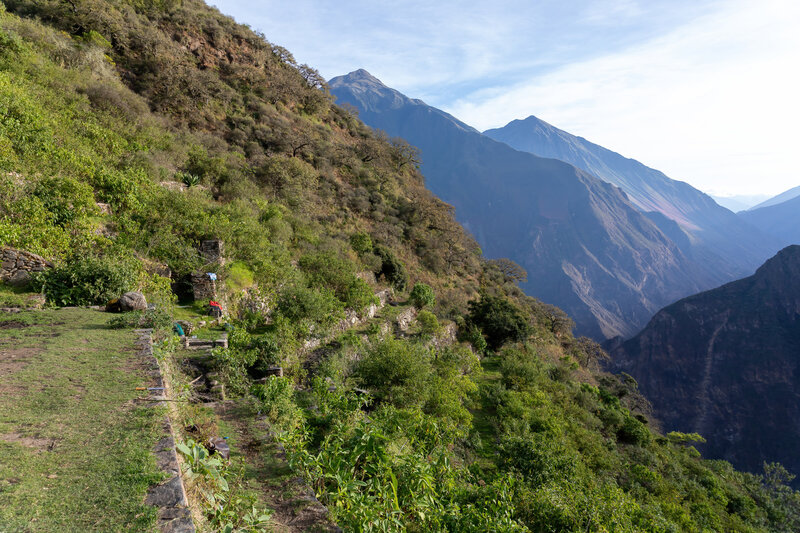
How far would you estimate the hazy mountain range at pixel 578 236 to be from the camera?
119 m

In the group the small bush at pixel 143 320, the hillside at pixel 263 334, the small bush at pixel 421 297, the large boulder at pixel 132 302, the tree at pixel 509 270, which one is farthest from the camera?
the tree at pixel 509 270

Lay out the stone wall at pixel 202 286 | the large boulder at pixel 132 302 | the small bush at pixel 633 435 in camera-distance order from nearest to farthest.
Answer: the large boulder at pixel 132 302
the stone wall at pixel 202 286
the small bush at pixel 633 435

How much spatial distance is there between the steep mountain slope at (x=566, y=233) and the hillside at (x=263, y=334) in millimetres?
94112

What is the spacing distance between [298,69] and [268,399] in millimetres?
40835

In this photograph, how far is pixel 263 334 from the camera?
959 centimetres

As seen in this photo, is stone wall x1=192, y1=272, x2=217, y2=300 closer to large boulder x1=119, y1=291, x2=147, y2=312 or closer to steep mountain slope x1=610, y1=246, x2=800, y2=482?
large boulder x1=119, y1=291, x2=147, y2=312

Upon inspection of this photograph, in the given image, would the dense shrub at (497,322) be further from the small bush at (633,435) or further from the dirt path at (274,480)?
the dirt path at (274,480)

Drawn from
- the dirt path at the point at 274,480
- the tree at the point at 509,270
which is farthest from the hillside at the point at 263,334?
the tree at the point at 509,270

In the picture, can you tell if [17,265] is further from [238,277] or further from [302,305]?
[302,305]

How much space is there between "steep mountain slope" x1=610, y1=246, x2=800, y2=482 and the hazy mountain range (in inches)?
839

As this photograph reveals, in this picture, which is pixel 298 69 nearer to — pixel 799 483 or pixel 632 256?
pixel 799 483

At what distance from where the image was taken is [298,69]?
37.7 metres

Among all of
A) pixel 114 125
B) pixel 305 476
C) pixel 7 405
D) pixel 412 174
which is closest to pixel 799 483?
pixel 412 174

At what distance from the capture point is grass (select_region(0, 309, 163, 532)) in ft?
7.93
